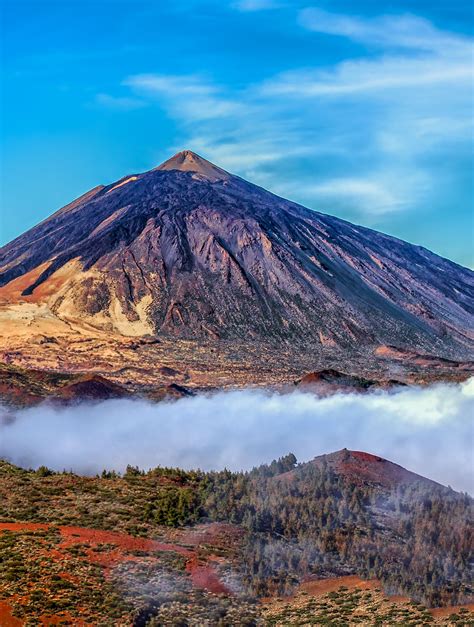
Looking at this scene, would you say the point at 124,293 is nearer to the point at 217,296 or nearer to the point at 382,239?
the point at 217,296

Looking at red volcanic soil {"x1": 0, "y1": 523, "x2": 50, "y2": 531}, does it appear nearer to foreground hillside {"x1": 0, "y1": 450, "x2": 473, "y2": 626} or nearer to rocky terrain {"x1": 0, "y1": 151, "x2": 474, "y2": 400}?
foreground hillside {"x1": 0, "y1": 450, "x2": 473, "y2": 626}

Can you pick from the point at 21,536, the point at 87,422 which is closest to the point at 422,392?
the point at 87,422

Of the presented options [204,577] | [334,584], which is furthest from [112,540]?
[334,584]

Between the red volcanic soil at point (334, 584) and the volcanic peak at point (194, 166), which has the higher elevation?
the volcanic peak at point (194, 166)

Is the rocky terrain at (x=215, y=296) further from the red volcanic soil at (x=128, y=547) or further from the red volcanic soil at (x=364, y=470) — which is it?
the red volcanic soil at (x=128, y=547)

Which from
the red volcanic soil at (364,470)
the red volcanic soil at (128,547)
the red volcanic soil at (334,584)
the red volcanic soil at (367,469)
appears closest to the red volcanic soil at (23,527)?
the red volcanic soil at (128,547)

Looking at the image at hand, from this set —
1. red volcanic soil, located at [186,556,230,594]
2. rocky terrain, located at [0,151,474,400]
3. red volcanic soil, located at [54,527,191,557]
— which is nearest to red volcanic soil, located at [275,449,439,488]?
red volcanic soil, located at [54,527,191,557]
